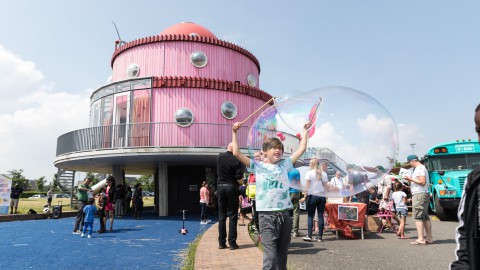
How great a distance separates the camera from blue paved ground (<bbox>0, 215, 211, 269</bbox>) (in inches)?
238

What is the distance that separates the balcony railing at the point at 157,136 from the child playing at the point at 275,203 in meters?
11.5

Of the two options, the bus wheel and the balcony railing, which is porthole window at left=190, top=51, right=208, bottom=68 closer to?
the balcony railing

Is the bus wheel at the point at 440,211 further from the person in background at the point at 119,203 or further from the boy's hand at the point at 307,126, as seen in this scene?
the person in background at the point at 119,203

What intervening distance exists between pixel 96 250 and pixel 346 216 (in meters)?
5.79

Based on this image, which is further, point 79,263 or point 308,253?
point 308,253

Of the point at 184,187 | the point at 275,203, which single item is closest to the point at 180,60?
the point at 184,187

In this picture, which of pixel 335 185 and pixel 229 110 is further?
pixel 229 110

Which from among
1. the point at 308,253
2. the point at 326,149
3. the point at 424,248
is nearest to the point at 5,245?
the point at 308,253

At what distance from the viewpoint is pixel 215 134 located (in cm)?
1609

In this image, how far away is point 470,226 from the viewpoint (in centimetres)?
157

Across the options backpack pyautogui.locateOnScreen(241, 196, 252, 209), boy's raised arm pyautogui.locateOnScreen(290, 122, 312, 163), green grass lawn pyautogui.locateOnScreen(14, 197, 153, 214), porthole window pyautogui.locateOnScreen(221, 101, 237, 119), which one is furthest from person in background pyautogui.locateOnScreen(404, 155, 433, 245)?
green grass lawn pyautogui.locateOnScreen(14, 197, 153, 214)

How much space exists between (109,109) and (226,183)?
1230 cm

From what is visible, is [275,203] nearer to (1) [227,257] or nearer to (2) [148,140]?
(1) [227,257]

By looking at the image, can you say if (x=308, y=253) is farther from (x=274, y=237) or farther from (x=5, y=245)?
(x=5, y=245)
